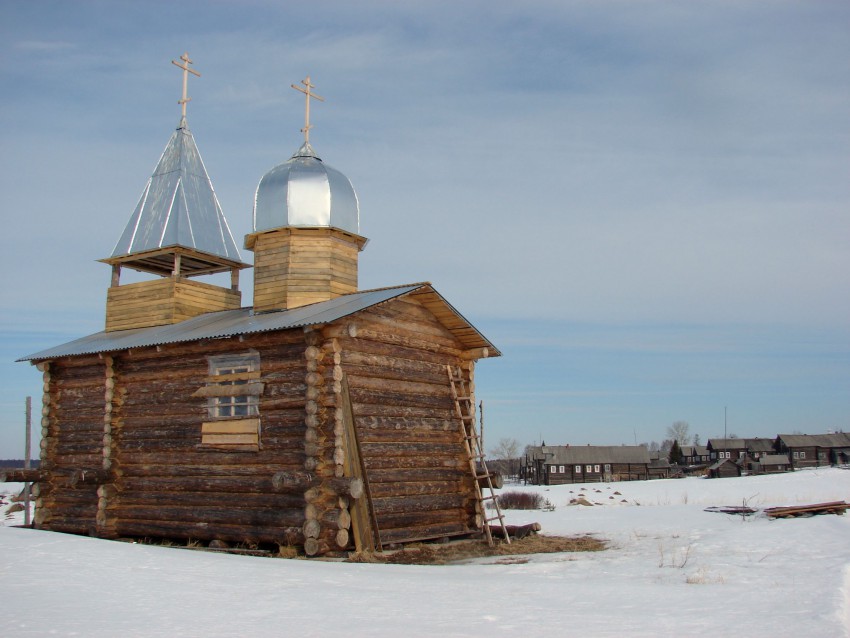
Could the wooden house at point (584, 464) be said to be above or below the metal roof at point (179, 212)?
below

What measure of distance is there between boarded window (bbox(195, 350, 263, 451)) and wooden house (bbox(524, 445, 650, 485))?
53.0 m

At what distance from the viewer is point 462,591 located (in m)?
9.42

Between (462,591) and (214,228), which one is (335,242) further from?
(462,591)

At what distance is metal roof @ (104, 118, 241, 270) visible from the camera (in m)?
21.5

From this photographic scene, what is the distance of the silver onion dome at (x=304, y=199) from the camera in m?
18.9

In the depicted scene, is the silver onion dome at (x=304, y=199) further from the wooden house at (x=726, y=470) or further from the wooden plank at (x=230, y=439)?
the wooden house at (x=726, y=470)

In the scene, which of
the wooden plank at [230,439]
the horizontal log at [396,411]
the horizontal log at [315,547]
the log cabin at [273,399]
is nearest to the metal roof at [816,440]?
the log cabin at [273,399]

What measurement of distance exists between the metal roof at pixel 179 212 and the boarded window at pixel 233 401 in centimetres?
589

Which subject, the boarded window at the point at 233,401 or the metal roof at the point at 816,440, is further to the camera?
the metal roof at the point at 816,440

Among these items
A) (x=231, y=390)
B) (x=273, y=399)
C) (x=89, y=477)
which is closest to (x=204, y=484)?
(x=231, y=390)

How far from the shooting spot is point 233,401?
16.3m

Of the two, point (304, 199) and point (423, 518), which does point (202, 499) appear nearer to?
point (423, 518)

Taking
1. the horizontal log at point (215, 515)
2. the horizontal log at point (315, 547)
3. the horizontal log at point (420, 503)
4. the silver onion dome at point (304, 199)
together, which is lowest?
the horizontal log at point (315, 547)

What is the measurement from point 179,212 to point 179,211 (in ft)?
0.15
